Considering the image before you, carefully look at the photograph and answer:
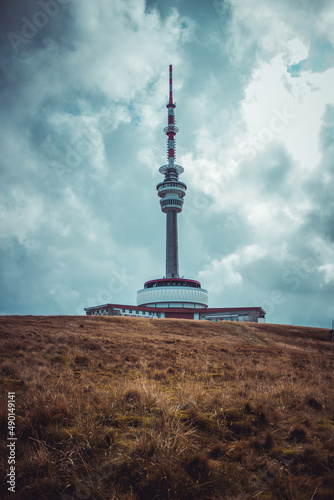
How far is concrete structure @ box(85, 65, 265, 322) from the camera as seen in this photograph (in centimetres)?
7619

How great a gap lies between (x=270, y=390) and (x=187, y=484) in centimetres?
534

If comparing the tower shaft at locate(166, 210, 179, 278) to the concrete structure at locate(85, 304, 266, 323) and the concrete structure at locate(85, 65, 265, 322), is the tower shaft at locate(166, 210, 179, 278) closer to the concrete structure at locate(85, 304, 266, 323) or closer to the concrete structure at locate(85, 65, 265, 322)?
the concrete structure at locate(85, 65, 265, 322)

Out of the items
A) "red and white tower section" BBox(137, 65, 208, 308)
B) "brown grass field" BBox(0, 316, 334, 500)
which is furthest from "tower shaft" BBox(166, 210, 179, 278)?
"brown grass field" BBox(0, 316, 334, 500)

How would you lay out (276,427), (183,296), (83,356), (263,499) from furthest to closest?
(183,296), (83,356), (276,427), (263,499)

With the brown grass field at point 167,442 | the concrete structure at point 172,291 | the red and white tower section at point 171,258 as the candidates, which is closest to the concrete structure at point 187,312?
the concrete structure at point 172,291

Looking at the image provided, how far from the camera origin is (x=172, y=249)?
354 ft

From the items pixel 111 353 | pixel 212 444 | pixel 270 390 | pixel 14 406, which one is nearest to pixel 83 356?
pixel 111 353

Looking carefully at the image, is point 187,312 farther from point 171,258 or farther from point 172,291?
point 171,258

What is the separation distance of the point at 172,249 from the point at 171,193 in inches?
1021

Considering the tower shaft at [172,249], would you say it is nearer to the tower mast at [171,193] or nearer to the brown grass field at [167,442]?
the tower mast at [171,193]

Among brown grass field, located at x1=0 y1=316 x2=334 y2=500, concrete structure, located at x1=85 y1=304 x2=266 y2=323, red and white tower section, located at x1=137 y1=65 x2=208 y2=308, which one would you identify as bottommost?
brown grass field, located at x1=0 y1=316 x2=334 y2=500

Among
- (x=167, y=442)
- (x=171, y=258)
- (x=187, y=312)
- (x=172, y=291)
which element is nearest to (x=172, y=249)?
(x=171, y=258)

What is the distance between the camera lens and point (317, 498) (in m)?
3.72

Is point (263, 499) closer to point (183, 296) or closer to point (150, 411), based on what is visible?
point (150, 411)
